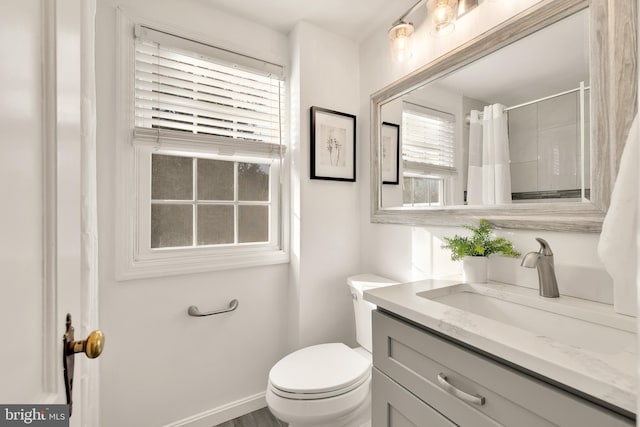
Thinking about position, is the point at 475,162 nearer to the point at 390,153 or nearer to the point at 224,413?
the point at 390,153

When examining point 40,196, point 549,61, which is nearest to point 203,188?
point 40,196

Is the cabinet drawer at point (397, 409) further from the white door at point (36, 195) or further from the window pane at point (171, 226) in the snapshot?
the window pane at point (171, 226)

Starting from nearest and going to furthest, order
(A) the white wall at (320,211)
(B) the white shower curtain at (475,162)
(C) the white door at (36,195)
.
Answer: (C) the white door at (36,195), (B) the white shower curtain at (475,162), (A) the white wall at (320,211)

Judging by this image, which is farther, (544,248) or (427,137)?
(427,137)

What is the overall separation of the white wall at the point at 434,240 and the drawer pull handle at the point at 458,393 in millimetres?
565

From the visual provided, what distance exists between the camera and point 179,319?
5.06 ft

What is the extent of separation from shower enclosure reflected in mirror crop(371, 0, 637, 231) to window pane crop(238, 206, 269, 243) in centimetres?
88

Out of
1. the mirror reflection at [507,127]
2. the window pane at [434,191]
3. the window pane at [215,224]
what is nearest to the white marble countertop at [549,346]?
the mirror reflection at [507,127]

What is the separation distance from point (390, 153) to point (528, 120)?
0.73 meters

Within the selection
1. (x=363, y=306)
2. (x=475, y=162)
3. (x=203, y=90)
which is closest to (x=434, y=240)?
(x=475, y=162)

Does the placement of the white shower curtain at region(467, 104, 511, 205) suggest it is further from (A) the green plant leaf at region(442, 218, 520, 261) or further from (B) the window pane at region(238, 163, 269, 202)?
(B) the window pane at region(238, 163, 269, 202)

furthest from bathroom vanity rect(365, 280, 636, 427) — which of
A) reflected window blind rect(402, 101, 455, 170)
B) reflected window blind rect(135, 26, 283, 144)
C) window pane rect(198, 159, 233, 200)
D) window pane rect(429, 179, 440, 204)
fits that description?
reflected window blind rect(135, 26, 283, 144)

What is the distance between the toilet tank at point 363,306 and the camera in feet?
5.11

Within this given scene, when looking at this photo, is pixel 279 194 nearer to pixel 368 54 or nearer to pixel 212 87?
pixel 212 87
